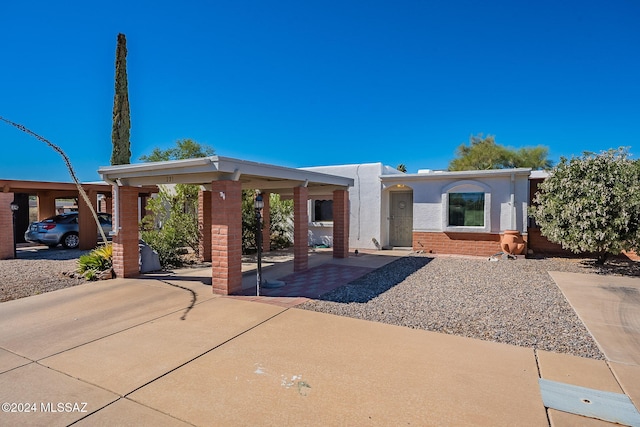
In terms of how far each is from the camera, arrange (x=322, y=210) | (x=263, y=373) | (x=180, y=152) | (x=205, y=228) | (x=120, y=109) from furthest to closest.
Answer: (x=180, y=152) < (x=322, y=210) < (x=120, y=109) < (x=205, y=228) < (x=263, y=373)

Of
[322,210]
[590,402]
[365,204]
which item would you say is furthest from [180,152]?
[590,402]

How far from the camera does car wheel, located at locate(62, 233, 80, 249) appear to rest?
1429 cm

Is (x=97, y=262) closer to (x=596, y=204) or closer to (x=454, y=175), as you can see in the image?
(x=454, y=175)

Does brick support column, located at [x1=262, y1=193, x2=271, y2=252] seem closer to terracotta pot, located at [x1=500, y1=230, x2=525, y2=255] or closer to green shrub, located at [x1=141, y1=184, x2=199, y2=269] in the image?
green shrub, located at [x1=141, y1=184, x2=199, y2=269]

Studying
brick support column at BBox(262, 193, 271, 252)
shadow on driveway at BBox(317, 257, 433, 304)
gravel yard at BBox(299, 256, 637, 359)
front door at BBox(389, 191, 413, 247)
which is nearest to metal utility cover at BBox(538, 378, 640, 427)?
gravel yard at BBox(299, 256, 637, 359)

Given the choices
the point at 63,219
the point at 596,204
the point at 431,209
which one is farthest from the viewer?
the point at 63,219

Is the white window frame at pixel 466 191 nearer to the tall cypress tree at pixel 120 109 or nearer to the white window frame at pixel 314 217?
the white window frame at pixel 314 217

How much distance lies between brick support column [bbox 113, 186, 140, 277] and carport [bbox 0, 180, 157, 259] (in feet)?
10.9

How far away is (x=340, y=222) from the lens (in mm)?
11391

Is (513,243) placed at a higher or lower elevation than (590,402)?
higher

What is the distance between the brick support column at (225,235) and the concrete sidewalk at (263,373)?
1205 mm

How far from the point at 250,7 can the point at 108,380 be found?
413 inches

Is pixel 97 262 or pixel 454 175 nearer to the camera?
pixel 97 262

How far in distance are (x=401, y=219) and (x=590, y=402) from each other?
38.2 feet
